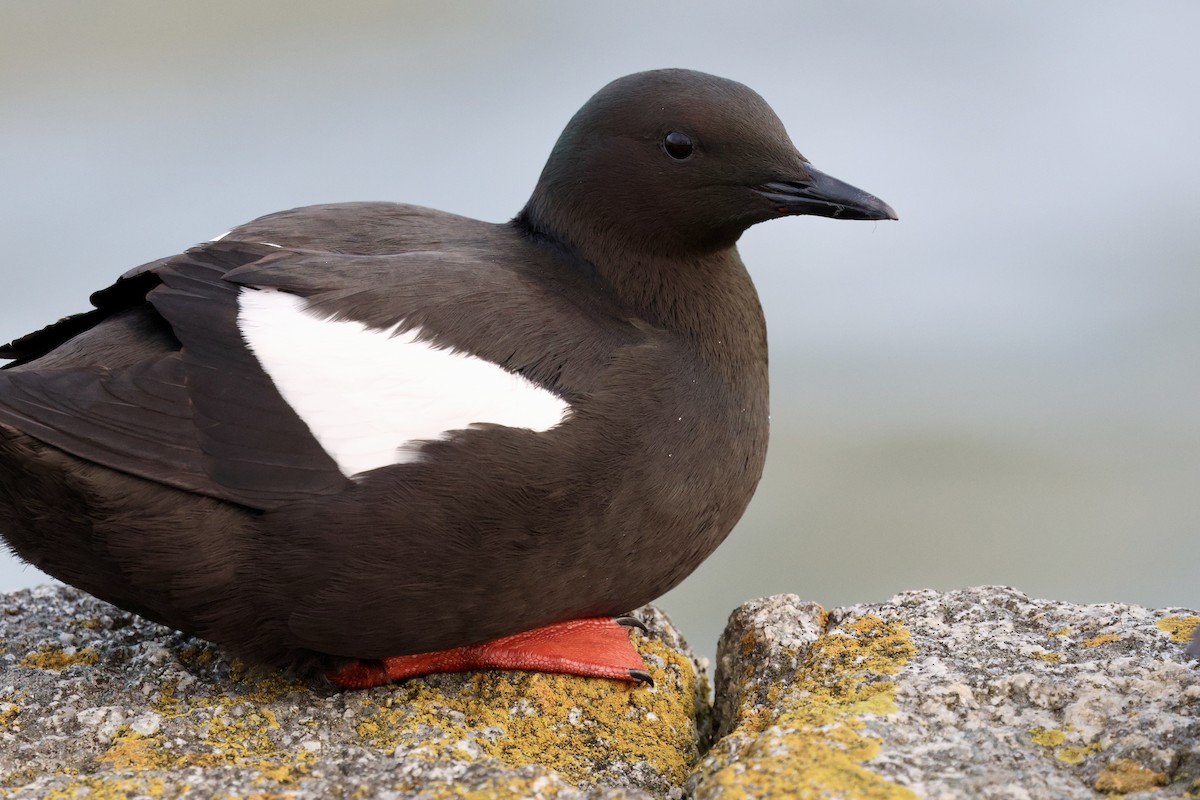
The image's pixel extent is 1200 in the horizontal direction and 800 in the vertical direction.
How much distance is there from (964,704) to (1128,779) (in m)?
0.40

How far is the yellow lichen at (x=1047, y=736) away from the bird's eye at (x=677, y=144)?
6.05ft

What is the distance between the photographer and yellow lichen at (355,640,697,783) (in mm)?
2855

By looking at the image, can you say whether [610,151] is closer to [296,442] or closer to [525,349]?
[525,349]

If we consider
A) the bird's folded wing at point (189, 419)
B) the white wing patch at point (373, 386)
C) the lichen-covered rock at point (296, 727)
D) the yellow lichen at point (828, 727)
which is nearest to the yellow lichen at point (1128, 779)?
the yellow lichen at point (828, 727)

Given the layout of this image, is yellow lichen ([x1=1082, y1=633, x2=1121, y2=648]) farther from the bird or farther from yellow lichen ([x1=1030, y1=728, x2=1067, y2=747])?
the bird

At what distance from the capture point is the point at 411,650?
3.10 m

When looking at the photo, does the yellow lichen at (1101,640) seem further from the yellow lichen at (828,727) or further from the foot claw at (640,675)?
the foot claw at (640,675)

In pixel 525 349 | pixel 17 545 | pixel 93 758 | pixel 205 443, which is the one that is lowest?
pixel 93 758

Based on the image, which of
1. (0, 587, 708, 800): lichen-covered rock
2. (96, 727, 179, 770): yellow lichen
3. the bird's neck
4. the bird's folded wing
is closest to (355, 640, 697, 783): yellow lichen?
(0, 587, 708, 800): lichen-covered rock

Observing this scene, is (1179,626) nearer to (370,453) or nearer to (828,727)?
(828,727)

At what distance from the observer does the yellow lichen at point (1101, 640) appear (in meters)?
2.92

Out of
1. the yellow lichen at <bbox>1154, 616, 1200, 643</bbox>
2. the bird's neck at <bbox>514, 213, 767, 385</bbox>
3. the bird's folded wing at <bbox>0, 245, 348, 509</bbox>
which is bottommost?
the bird's folded wing at <bbox>0, 245, 348, 509</bbox>

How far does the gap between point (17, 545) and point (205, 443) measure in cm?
70

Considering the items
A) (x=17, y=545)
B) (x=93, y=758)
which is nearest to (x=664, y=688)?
(x=93, y=758)
